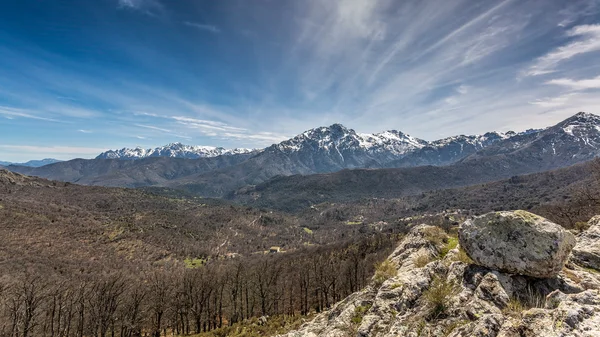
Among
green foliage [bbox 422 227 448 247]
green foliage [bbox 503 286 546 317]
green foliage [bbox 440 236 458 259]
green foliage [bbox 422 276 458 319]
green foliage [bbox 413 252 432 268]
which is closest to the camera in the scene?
green foliage [bbox 503 286 546 317]

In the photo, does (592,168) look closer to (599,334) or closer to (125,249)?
(599,334)

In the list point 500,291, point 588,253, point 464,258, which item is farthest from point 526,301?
point 588,253

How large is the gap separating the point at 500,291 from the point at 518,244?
7.23 feet

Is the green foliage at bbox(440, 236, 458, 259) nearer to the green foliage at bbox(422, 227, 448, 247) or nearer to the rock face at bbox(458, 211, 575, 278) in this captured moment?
the green foliage at bbox(422, 227, 448, 247)

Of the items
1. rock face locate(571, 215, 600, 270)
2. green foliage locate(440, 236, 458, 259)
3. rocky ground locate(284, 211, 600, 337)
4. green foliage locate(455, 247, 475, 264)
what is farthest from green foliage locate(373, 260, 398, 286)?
rock face locate(571, 215, 600, 270)

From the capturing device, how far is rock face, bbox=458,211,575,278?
9.93 metres

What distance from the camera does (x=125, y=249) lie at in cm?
18188

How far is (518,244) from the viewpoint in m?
10.6

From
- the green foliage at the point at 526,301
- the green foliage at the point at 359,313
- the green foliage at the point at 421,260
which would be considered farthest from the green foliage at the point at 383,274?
the green foliage at the point at 526,301

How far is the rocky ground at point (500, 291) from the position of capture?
21.9ft

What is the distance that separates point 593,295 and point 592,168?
5160 cm

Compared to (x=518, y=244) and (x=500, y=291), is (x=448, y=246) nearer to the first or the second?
(x=518, y=244)

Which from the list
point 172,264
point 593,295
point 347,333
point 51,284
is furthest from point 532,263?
point 172,264

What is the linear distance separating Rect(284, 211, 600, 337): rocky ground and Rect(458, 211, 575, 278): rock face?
0.03m
